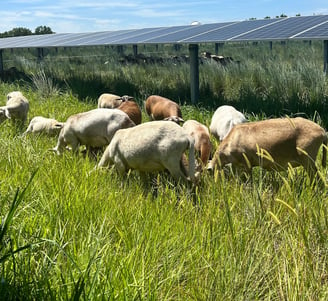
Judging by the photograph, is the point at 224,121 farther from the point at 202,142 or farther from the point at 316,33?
the point at 316,33

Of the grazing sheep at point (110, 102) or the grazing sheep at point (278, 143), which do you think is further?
the grazing sheep at point (110, 102)

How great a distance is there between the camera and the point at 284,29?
38.8 feet

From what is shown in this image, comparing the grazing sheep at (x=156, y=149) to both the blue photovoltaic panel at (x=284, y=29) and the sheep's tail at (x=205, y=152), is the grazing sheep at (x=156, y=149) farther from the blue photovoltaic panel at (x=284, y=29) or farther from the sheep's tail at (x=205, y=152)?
the blue photovoltaic panel at (x=284, y=29)

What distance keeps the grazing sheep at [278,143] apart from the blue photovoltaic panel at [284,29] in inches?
190

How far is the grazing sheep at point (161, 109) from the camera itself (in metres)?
9.67

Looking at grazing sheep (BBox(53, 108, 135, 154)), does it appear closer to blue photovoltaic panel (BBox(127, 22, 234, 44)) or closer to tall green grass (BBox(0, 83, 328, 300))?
tall green grass (BBox(0, 83, 328, 300))

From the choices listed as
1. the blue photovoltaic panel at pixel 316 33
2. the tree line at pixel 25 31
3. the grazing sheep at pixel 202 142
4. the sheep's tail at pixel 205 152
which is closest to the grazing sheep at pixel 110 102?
the grazing sheep at pixel 202 142

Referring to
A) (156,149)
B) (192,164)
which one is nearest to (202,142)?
(192,164)

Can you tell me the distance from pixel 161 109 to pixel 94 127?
2.72 meters

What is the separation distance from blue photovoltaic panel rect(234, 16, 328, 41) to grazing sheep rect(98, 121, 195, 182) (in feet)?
17.5

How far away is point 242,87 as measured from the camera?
1223 centimetres

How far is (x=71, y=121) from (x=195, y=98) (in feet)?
16.6

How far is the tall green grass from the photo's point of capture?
9.98 ft

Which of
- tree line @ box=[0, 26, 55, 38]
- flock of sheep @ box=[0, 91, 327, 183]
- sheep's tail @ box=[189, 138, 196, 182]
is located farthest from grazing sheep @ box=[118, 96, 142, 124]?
tree line @ box=[0, 26, 55, 38]
